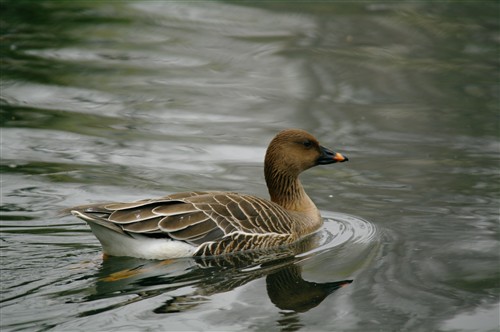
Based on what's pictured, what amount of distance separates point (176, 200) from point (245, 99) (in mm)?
5761

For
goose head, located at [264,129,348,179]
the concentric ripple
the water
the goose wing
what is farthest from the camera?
goose head, located at [264,129,348,179]

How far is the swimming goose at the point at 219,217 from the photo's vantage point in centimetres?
884

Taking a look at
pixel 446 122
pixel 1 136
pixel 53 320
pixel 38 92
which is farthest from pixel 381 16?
pixel 53 320

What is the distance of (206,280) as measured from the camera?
845 cm

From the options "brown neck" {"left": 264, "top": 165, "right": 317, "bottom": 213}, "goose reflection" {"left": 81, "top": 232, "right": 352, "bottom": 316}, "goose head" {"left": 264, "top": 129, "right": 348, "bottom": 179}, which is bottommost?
"goose reflection" {"left": 81, "top": 232, "right": 352, "bottom": 316}

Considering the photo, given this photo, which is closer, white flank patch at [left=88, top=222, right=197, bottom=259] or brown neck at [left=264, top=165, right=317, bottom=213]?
white flank patch at [left=88, top=222, right=197, bottom=259]

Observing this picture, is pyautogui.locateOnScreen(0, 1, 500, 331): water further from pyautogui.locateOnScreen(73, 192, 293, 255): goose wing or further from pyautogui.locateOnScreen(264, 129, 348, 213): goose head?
pyautogui.locateOnScreen(264, 129, 348, 213): goose head

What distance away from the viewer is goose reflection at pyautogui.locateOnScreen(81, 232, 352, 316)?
7.95 m

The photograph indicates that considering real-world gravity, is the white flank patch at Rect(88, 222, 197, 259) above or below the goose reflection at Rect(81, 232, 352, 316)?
above

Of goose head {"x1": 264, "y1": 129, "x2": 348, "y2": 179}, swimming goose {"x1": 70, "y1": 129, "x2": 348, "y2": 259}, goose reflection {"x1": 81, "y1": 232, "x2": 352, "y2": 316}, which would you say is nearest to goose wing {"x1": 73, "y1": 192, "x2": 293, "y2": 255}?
swimming goose {"x1": 70, "y1": 129, "x2": 348, "y2": 259}

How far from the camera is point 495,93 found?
49.2 ft

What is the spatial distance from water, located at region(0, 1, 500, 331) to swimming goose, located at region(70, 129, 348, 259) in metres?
0.24

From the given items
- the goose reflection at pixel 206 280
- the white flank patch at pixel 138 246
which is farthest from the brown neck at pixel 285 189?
the white flank patch at pixel 138 246

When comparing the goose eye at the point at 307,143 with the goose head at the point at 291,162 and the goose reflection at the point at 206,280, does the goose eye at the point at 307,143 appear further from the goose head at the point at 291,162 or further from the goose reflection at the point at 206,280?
the goose reflection at the point at 206,280
